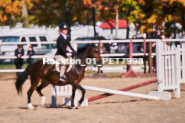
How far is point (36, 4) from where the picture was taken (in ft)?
158

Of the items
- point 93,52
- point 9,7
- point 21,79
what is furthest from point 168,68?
point 9,7

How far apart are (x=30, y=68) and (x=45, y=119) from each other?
303cm

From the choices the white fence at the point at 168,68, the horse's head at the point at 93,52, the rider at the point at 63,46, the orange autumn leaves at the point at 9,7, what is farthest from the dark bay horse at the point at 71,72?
the orange autumn leaves at the point at 9,7

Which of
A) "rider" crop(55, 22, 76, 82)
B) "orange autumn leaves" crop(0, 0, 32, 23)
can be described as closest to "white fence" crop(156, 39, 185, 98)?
"rider" crop(55, 22, 76, 82)

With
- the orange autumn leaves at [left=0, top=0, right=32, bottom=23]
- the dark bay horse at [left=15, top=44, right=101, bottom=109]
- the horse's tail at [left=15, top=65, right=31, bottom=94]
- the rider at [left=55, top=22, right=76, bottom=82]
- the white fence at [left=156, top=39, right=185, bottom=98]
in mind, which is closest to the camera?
the rider at [left=55, top=22, right=76, bottom=82]

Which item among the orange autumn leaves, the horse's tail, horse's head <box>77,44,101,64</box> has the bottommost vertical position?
the horse's tail

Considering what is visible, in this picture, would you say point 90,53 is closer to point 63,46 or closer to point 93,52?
point 93,52

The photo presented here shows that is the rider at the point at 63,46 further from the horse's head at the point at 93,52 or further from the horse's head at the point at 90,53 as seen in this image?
the horse's head at the point at 93,52

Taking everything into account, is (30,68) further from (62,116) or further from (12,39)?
(12,39)

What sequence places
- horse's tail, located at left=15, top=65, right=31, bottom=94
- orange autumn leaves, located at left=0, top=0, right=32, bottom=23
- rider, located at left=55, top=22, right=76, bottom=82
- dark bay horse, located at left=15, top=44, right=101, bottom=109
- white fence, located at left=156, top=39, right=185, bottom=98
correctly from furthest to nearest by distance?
orange autumn leaves, located at left=0, top=0, right=32, bottom=23
white fence, located at left=156, top=39, right=185, bottom=98
horse's tail, located at left=15, top=65, right=31, bottom=94
dark bay horse, located at left=15, top=44, right=101, bottom=109
rider, located at left=55, top=22, right=76, bottom=82

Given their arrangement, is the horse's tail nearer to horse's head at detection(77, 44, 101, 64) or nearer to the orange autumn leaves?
horse's head at detection(77, 44, 101, 64)

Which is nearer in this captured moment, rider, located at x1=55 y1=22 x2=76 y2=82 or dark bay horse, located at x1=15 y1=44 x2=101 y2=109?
rider, located at x1=55 y1=22 x2=76 y2=82

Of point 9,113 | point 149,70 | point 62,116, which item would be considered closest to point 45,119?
point 62,116

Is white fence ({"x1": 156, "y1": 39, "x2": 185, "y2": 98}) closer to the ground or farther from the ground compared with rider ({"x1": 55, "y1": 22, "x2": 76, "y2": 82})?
closer to the ground
